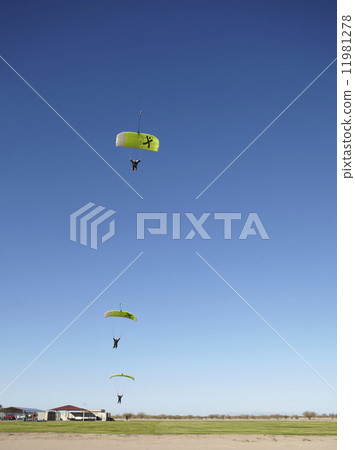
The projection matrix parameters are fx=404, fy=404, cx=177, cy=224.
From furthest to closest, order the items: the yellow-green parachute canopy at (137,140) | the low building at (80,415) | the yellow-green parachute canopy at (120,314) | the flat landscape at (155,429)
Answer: the low building at (80,415), the flat landscape at (155,429), the yellow-green parachute canopy at (120,314), the yellow-green parachute canopy at (137,140)

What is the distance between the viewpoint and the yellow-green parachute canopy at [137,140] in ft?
110

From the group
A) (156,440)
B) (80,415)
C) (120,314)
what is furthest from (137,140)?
(80,415)

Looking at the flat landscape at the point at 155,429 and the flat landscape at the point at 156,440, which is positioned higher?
the flat landscape at the point at 156,440

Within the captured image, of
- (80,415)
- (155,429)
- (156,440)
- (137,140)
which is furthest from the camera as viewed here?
(80,415)

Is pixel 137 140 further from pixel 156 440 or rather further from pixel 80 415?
pixel 80 415

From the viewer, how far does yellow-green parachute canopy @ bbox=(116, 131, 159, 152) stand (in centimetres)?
3347

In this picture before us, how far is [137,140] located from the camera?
1326 inches

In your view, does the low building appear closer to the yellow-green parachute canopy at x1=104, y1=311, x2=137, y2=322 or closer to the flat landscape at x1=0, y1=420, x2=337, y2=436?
the flat landscape at x1=0, y1=420, x2=337, y2=436

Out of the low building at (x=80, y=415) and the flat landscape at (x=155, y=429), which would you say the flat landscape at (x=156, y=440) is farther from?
the low building at (x=80, y=415)

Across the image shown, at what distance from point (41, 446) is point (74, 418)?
71094 millimetres

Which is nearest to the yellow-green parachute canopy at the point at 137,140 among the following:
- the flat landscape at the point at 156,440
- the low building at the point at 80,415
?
the flat landscape at the point at 156,440
